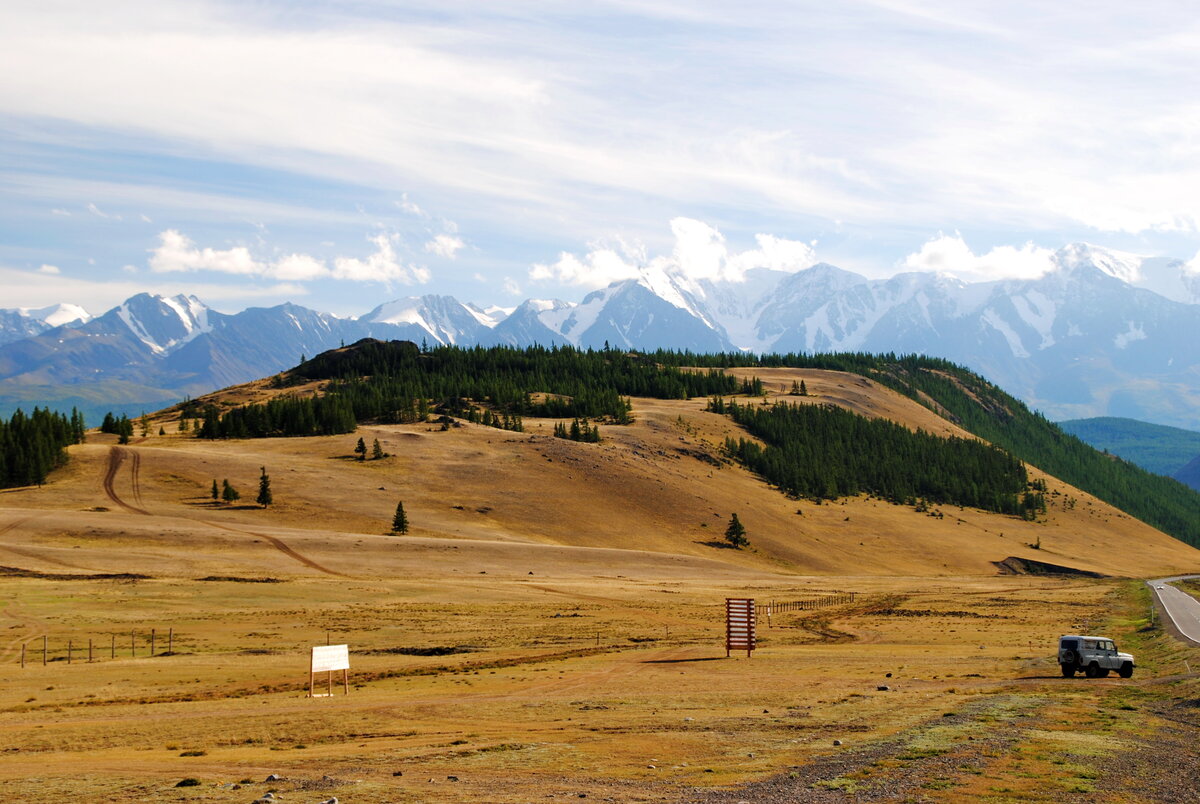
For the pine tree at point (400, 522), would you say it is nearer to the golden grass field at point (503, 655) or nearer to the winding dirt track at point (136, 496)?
the golden grass field at point (503, 655)

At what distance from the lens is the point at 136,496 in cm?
12069

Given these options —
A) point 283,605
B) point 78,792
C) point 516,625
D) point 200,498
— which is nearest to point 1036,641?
point 516,625

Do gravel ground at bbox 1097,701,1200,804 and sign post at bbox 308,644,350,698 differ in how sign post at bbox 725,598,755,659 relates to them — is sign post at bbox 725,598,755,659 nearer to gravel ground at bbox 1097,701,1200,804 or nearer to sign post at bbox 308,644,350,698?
sign post at bbox 308,644,350,698

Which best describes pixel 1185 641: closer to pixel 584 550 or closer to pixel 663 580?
pixel 663 580

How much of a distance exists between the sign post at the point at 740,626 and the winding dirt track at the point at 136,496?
45.0 metres

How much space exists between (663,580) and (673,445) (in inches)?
3409

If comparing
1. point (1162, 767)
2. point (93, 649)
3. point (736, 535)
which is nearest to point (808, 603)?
point (736, 535)

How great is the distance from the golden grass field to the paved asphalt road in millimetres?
2667

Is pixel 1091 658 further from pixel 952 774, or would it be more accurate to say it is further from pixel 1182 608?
pixel 1182 608

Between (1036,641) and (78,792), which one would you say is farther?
(1036,641)

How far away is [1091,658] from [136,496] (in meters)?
106

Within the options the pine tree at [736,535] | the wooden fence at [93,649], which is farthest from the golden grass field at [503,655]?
the pine tree at [736,535]

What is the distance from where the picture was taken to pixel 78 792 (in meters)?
23.8

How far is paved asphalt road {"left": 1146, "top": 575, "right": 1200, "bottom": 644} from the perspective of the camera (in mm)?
69562
